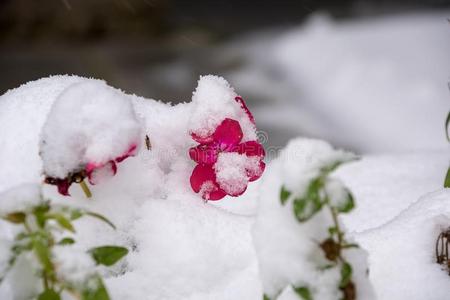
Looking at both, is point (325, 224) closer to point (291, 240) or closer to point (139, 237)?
point (291, 240)

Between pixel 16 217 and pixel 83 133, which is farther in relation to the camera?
pixel 83 133

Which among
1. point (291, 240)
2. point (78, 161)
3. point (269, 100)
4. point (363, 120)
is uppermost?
point (269, 100)

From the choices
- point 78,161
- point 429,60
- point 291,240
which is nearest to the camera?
point 291,240

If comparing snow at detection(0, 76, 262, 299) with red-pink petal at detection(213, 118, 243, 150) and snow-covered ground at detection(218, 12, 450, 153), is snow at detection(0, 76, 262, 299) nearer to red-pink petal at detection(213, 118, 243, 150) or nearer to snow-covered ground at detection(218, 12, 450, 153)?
red-pink petal at detection(213, 118, 243, 150)

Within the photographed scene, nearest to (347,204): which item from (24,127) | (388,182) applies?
(24,127)

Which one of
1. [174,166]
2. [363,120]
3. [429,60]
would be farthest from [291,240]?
[429,60]

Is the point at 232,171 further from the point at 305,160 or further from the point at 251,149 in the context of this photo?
the point at 305,160

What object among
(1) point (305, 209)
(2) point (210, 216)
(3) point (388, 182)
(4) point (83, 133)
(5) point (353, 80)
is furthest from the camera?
(5) point (353, 80)

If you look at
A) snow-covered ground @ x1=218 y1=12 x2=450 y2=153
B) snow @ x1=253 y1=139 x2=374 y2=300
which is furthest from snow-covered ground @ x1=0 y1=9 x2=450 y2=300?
snow-covered ground @ x1=218 y1=12 x2=450 y2=153
